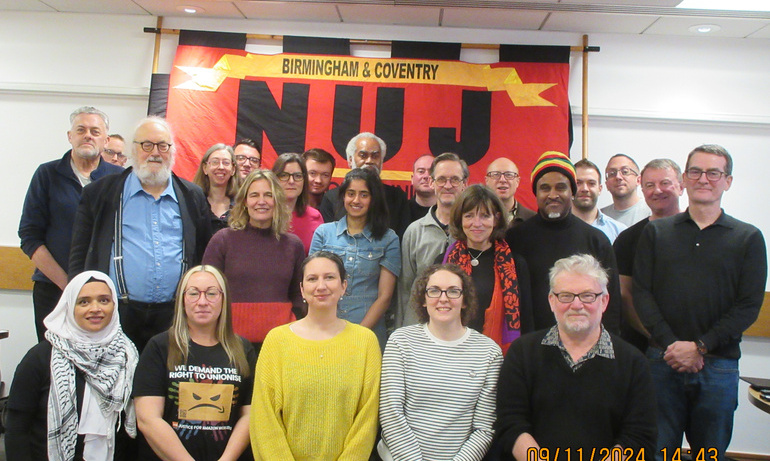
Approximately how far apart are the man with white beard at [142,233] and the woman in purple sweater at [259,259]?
0.22 m

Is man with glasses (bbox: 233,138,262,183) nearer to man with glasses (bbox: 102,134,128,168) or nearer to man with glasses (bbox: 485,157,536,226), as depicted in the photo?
man with glasses (bbox: 102,134,128,168)

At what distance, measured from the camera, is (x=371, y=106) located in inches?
184

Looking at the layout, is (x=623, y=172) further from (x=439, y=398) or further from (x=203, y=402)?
(x=203, y=402)

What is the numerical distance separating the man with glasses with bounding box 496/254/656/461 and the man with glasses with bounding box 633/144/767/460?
62 centimetres

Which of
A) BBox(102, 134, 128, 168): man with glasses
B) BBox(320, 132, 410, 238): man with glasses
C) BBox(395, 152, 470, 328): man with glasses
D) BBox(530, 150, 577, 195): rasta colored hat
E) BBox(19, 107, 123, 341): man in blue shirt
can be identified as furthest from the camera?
BBox(102, 134, 128, 168): man with glasses

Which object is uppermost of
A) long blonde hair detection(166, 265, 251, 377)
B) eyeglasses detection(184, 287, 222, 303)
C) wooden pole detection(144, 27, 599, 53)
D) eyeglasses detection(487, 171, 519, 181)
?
wooden pole detection(144, 27, 599, 53)

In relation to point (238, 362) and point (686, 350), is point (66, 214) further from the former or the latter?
point (686, 350)

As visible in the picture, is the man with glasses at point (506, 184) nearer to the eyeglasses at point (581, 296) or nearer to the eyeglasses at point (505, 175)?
the eyeglasses at point (505, 175)

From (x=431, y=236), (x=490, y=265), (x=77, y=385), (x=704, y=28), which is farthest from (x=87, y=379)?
(x=704, y=28)

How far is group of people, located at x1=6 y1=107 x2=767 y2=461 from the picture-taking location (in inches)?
84.7

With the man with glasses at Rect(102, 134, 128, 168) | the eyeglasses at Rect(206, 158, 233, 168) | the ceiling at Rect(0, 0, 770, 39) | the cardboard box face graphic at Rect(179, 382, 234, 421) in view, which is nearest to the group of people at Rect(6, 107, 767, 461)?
the cardboard box face graphic at Rect(179, 382, 234, 421)

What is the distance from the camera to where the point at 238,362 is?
2365 mm

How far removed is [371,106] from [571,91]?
1.64 metres

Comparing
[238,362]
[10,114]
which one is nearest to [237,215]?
[238,362]
